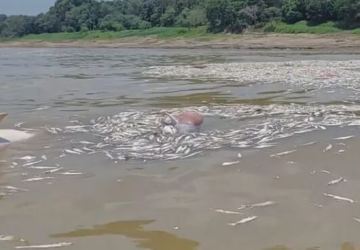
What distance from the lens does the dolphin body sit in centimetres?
821

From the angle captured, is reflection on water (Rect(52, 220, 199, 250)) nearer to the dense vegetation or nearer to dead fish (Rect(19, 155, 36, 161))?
dead fish (Rect(19, 155, 36, 161))

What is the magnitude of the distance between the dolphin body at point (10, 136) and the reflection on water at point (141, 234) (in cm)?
367

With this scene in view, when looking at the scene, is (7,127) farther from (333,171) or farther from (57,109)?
(333,171)

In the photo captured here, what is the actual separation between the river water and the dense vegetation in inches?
2086

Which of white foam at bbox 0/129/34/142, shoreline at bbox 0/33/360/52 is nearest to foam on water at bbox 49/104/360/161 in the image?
white foam at bbox 0/129/34/142

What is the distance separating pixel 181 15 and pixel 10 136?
80.3 meters

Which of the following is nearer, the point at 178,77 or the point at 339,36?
the point at 178,77

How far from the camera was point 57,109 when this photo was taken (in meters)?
12.3

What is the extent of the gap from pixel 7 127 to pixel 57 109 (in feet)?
8.20

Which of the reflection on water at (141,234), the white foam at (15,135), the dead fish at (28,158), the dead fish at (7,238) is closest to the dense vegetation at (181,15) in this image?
the white foam at (15,135)

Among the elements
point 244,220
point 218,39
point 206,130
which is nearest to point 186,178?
point 244,220

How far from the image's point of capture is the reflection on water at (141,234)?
4.38 metres

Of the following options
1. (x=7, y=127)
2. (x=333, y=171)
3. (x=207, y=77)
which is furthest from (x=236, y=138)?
(x=207, y=77)

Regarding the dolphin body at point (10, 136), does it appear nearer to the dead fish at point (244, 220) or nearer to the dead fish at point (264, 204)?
the dead fish at point (264, 204)
